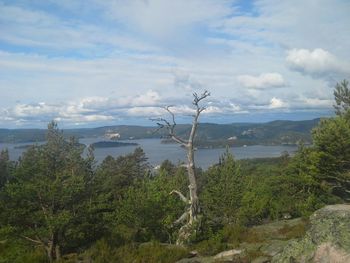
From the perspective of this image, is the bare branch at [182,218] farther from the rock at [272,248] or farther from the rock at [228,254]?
the rock at [228,254]

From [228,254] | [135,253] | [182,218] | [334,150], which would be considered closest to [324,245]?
[228,254]

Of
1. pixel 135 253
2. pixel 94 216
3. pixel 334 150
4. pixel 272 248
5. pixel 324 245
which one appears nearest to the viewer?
pixel 324 245

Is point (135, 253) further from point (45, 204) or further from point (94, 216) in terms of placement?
point (45, 204)

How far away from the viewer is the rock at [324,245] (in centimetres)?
568

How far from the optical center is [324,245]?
587 cm

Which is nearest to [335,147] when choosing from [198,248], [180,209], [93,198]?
[180,209]

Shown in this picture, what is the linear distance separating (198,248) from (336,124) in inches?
548

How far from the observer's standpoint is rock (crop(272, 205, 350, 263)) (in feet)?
18.6

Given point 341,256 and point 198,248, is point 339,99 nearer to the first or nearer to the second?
point 198,248

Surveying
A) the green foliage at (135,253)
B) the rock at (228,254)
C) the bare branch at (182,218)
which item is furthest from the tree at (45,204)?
the rock at (228,254)

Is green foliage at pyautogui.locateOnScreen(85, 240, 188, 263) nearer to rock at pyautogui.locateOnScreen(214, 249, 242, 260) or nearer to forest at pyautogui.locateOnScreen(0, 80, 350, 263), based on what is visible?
forest at pyautogui.locateOnScreen(0, 80, 350, 263)

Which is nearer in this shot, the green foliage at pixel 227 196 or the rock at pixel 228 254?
the rock at pixel 228 254

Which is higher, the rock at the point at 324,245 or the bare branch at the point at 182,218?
the rock at the point at 324,245

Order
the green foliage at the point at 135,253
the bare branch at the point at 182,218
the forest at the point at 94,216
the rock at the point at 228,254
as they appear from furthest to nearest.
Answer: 1. the bare branch at the point at 182,218
2. the forest at the point at 94,216
3. the green foliage at the point at 135,253
4. the rock at the point at 228,254
